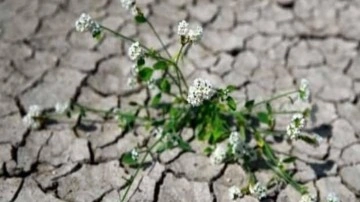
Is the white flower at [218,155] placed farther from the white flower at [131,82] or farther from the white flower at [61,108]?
the white flower at [61,108]

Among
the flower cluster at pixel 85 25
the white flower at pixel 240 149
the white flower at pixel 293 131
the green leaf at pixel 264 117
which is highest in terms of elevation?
the flower cluster at pixel 85 25

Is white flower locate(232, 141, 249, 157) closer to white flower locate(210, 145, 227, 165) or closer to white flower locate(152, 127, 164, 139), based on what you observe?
white flower locate(210, 145, 227, 165)

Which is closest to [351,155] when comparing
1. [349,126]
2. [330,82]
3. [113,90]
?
[349,126]

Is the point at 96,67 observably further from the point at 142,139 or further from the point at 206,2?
the point at 206,2

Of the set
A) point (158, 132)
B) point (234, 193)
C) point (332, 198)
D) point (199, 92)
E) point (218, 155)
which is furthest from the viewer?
point (158, 132)

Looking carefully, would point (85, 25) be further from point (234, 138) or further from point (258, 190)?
point (258, 190)

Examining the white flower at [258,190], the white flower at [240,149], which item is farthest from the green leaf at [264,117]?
the white flower at [258,190]

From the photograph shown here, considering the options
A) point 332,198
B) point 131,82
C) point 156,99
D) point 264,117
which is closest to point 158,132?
point 156,99
